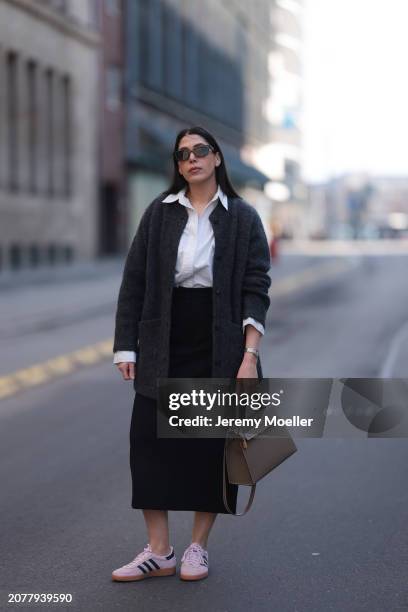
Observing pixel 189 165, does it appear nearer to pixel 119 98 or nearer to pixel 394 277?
pixel 394 277

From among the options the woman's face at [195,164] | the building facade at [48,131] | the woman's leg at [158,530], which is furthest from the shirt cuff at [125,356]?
the building facade at [48,131]

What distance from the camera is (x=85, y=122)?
39.0m

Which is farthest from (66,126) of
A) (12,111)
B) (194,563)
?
(194,563)

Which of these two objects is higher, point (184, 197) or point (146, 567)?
point (184, 197)

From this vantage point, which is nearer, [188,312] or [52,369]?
[188,312]

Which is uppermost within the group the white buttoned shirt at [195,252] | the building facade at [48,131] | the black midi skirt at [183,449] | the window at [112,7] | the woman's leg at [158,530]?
the window at [112,7]

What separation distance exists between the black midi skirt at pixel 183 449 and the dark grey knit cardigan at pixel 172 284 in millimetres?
52

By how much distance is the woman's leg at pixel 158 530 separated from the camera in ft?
14.6

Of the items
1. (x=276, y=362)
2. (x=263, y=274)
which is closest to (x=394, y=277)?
(x=276, y=362)

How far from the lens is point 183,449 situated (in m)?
4.34

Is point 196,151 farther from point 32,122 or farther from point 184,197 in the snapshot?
point 32,122

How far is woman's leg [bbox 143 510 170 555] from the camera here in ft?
14.6

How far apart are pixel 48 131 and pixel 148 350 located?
32.9 meters

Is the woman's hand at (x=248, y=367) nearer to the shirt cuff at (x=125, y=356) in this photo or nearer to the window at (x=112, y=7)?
the shirt cuff at (x=125, y=356)
